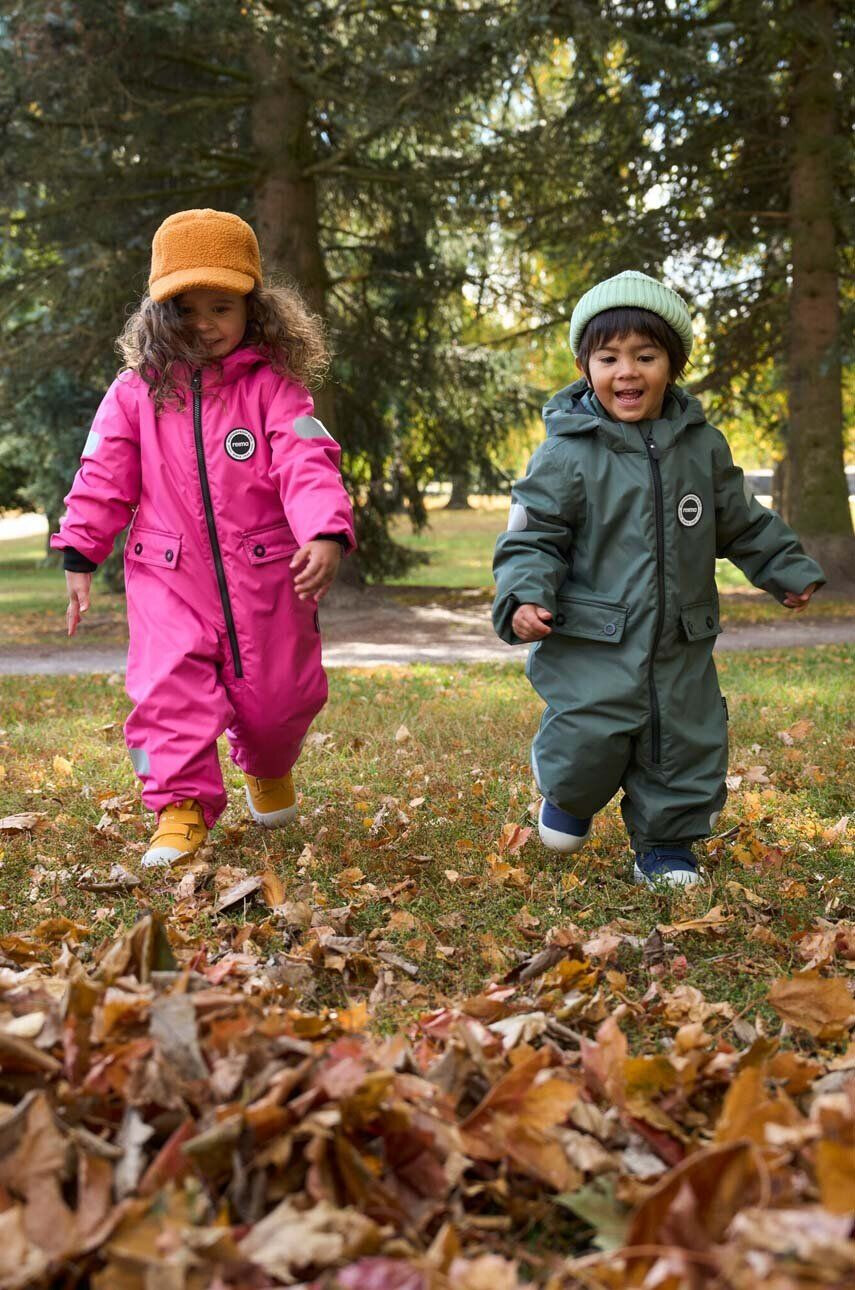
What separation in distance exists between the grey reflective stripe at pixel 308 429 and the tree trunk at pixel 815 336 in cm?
918

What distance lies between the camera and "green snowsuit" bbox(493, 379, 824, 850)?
3.49 m

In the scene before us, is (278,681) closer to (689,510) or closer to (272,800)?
(272,800)

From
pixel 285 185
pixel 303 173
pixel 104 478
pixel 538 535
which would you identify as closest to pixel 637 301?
pixel 538 535

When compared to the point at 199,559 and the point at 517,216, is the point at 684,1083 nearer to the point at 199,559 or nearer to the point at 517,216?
the point at 199,559

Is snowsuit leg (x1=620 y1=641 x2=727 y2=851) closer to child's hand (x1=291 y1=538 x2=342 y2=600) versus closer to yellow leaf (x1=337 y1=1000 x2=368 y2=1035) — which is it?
child's hand (x1=291 y1=538 x2=342 y2=600)

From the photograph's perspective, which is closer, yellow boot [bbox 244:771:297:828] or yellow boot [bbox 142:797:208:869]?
yellow boot [bbox 142:797:208:869]

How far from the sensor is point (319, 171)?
1118 centimetres

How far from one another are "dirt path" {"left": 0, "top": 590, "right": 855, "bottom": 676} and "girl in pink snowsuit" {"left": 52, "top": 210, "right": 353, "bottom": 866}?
17.0 ft

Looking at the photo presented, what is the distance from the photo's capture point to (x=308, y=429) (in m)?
3.85

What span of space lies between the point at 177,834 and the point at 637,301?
6.76 ft

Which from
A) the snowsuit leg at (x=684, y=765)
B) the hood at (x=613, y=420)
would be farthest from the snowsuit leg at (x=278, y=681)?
the snowsuit leg at (x=684, y=765)

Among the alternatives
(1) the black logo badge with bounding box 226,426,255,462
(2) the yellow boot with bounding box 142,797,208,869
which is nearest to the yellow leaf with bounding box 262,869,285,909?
(2) the yellow boot with bounding box 142,797,208,869

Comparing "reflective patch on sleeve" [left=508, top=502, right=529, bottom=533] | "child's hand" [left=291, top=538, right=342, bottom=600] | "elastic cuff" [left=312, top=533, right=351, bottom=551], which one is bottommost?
"child's hand" [left=291, top=538, right=342, bottom=600]

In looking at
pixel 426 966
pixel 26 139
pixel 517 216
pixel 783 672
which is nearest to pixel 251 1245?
pixel 426 966
